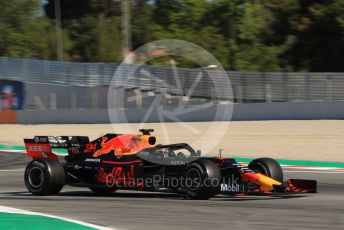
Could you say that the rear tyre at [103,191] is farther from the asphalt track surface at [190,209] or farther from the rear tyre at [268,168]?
the rear tyre at [268,168]

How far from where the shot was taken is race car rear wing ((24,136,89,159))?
44.2 feet

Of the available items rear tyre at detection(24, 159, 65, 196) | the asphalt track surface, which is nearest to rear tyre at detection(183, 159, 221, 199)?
the asphalt track surface

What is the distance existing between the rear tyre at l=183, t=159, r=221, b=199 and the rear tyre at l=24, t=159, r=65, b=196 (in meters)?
2.64


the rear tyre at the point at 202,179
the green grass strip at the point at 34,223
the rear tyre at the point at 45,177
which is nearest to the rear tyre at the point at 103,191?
the rear tyre at the point at 45,177

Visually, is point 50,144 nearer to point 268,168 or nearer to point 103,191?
point 103,191

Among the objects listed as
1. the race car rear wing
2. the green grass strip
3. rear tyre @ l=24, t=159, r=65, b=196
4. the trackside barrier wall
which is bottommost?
the green grass strip

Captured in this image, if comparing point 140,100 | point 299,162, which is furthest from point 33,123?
point 299,162

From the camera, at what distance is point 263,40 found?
5066 centimetres

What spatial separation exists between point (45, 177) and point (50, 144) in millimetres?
806

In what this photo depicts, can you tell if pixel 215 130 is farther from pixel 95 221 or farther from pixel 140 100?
pixel 95 221

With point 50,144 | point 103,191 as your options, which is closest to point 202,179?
point 103,191

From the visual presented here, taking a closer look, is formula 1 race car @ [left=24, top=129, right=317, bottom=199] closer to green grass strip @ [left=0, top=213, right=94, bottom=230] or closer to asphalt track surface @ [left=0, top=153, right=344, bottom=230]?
asphalt track surface @ [left=0, top=153, right=344, bottom=230]

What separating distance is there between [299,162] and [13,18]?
4533cm

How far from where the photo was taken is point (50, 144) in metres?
13.5
